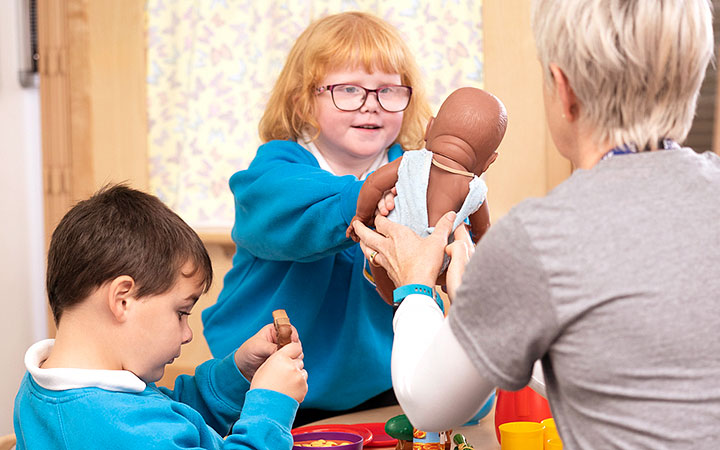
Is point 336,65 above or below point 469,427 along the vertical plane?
above

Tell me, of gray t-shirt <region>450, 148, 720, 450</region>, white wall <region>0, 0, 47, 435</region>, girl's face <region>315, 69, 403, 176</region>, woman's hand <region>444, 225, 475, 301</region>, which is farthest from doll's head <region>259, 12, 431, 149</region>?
white wall <region>0, 0, 47, 435</region>

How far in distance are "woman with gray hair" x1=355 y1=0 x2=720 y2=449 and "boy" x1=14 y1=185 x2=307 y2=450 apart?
34 centimetres

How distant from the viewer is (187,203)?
289 centimetres

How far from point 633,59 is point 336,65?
2.86ft

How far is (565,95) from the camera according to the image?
2.74 ft

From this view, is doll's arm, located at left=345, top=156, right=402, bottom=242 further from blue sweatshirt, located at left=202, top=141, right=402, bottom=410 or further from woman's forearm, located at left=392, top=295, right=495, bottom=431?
woman's forearm, located at left=392, top=295, right=495, bottom=431

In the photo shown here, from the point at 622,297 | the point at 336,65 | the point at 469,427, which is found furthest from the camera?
the point at 336,65

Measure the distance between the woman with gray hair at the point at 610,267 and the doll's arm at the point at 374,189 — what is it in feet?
1.37

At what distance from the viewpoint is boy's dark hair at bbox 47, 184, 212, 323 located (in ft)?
3.54

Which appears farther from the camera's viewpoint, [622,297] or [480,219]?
[480,219]

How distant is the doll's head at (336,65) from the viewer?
5.09ft

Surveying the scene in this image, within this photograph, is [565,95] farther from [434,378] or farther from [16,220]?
[16,220]

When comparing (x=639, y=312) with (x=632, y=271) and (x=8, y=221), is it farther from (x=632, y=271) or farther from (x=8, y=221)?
(x=8, y=221)

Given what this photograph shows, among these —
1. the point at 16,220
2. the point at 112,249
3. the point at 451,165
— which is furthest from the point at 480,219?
the point at 16,220
